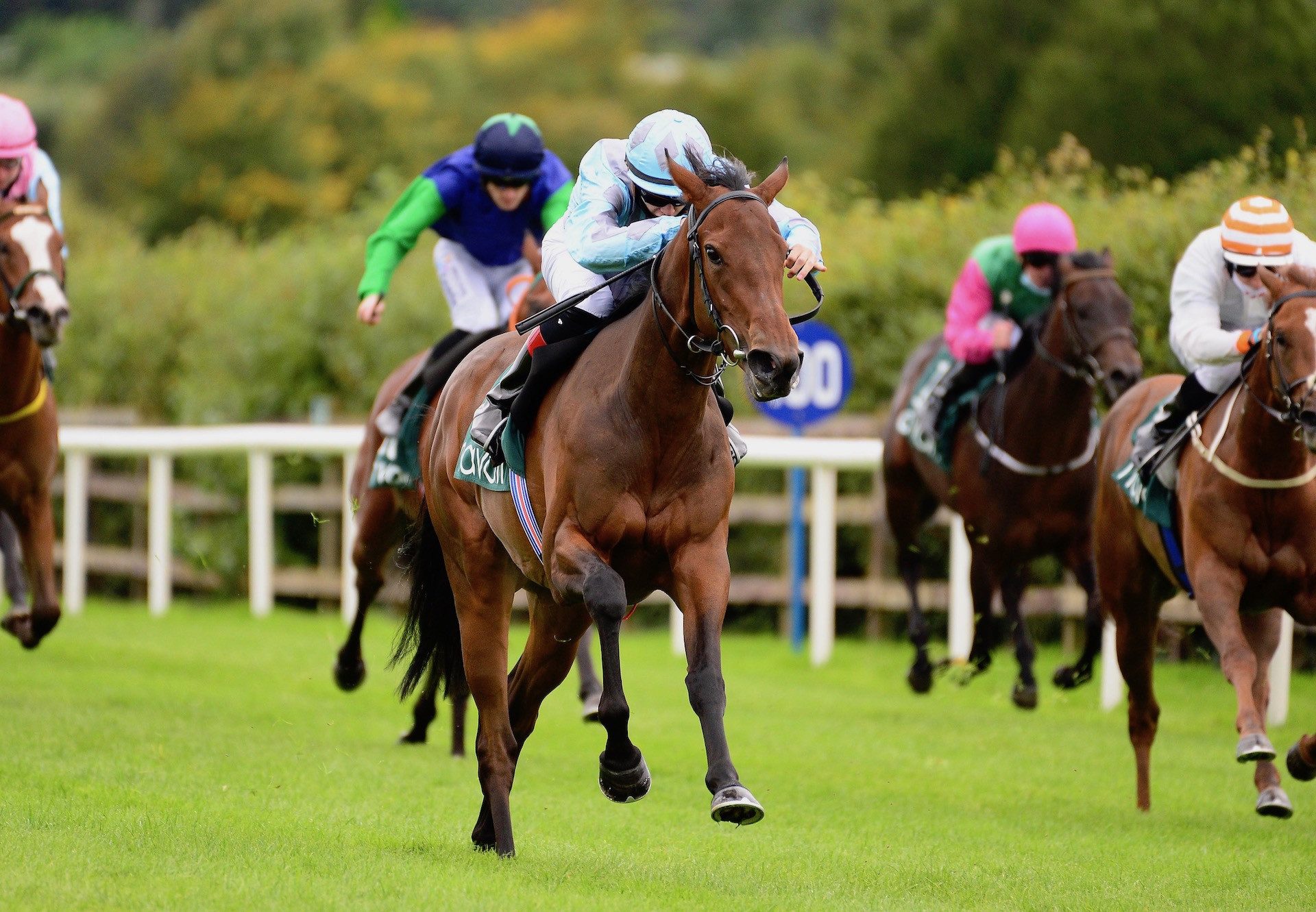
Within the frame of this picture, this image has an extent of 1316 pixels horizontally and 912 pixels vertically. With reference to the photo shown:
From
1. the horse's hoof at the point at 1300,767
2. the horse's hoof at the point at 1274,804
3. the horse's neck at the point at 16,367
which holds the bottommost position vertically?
the horse's hoof at the point at 1274,804

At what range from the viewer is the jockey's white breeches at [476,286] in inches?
324

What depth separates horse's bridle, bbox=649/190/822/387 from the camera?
485cm

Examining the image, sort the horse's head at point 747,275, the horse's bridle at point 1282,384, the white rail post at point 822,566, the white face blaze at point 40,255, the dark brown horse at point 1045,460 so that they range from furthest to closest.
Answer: the white rail post at point 822,566, the dark brown horse at point 1045,460, the white face blaze at point 40,255, the horse's bridle at point 1282,384, the horse's head at point 747,275

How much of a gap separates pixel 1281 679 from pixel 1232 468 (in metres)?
2.95

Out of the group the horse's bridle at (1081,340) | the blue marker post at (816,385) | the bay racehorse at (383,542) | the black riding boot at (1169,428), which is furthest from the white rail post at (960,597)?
the black riding boot at (1169,428)

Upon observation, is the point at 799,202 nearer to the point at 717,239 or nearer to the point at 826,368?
the point at 826,368

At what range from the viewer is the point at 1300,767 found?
253 inches

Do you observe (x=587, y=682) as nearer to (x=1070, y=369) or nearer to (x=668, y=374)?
(x=1070, y=369)

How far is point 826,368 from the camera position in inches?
453

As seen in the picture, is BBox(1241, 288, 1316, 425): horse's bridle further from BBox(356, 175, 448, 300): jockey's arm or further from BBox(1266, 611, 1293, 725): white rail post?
BBox(356, 175, 448, 300): jockey's arm

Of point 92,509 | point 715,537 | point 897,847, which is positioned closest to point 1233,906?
point 897,847

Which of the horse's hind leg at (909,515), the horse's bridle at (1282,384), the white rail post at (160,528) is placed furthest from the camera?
the white rail post at (160,528)

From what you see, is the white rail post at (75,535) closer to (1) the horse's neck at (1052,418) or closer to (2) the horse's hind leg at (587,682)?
(2) the horse's hind leg at (587,682)

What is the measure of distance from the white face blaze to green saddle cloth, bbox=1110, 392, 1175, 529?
14.2ft
